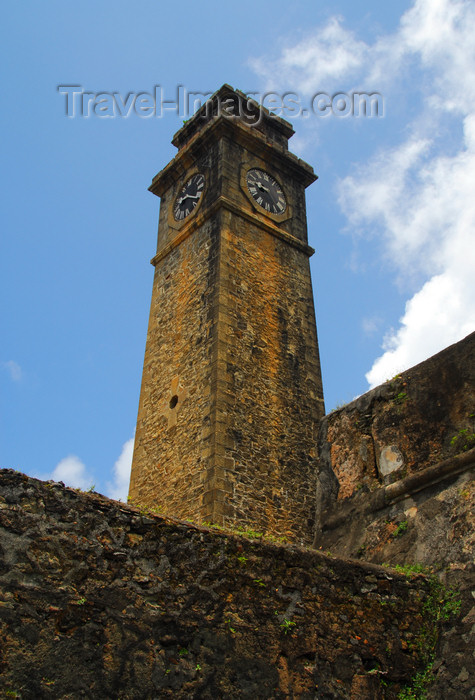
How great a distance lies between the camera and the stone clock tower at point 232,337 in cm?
1043

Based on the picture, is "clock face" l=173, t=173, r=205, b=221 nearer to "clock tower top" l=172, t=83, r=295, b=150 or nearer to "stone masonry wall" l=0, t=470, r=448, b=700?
"clock tower top" l=172, t=83, r=295, b=150

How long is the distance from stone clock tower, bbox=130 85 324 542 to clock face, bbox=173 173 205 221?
0.04 metres

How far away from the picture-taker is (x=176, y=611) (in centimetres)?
345

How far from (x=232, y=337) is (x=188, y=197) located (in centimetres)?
449

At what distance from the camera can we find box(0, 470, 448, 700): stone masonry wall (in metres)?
3.05

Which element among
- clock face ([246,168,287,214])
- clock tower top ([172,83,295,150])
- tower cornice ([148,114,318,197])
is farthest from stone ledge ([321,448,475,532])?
clock tower top ([172,83,295,150])

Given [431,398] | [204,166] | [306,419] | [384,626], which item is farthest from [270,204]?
[384,626]

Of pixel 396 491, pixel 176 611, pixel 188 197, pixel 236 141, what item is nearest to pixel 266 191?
pixel 236 141

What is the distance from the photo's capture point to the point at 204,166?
14188 millimetres

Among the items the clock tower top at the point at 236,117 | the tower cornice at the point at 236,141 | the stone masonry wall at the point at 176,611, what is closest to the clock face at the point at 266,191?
the tower cornice at the point at 236,141

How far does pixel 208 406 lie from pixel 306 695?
7.24 m

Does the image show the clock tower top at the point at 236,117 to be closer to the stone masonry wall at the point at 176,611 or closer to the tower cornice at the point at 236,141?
the tower cornice at the point at 236,141

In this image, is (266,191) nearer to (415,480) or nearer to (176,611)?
(415,480)

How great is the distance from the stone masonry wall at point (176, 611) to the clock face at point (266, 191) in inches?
428
